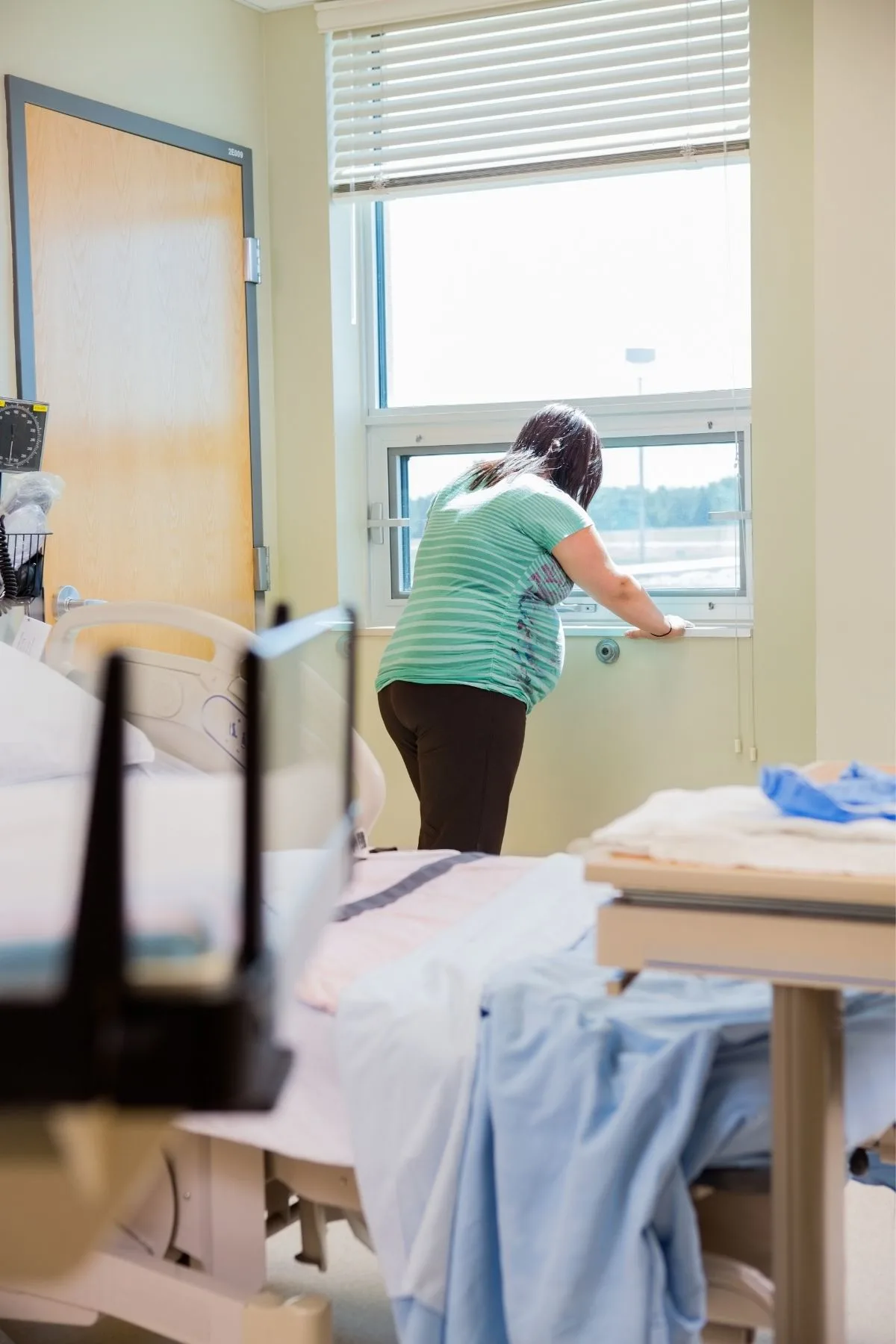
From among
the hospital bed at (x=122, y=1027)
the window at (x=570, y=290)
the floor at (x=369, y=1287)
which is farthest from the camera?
the window at (x=570, y=290)

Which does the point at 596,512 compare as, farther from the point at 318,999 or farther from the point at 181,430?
the point at 318,999

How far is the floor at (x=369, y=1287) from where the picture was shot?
6.23ft

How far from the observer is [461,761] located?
2.84 m

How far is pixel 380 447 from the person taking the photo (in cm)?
388

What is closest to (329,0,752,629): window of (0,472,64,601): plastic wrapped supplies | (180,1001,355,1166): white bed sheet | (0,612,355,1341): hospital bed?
(0,472,64,601): plastic wrapped supplies

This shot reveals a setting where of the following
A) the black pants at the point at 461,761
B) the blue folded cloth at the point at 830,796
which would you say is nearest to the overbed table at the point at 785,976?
the blue folded cloth at the point at 830,796

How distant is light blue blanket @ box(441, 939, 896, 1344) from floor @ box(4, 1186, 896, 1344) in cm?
56

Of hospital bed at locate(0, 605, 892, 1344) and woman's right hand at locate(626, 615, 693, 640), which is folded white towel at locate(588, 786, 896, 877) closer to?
hospital bed at locate(0, 605, 892, 1344)

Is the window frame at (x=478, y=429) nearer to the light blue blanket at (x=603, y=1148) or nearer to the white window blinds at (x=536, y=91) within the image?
the white window blinds at (x=536, y=91)

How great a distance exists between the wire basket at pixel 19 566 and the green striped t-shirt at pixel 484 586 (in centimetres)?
71

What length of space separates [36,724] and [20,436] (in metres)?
0.78

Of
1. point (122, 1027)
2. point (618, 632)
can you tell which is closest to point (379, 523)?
point (618, 632)

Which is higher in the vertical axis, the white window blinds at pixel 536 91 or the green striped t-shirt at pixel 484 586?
the white window blinds at pixel 536 91

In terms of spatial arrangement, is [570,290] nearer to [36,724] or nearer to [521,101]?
[521,101]
